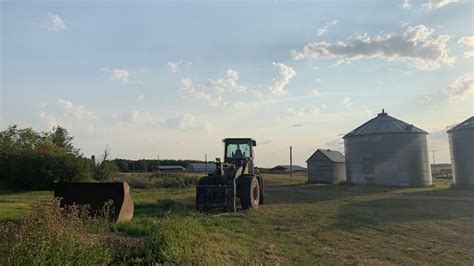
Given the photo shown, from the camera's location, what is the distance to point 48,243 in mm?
5824

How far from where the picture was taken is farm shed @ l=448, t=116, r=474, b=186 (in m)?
36.1

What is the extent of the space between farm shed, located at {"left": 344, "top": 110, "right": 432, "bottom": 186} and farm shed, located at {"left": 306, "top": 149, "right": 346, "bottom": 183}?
5.02 metres

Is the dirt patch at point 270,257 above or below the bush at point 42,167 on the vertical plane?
below

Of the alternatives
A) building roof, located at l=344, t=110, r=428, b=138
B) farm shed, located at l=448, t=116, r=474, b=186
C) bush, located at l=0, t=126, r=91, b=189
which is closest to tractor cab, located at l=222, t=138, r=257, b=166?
bush, located at l=0, t=126, r=91, b=189

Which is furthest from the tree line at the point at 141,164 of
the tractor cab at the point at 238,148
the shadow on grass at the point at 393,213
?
the shadow on grass at the point at 393,213

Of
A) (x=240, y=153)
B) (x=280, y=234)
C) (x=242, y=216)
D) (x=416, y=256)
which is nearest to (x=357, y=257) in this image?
(x=416, y=256)

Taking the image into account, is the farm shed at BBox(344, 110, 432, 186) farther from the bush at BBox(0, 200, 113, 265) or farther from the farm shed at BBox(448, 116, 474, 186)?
the bush at BBox(0, 200, 113, 265)

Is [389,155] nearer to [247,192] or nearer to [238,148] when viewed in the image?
[238,148]

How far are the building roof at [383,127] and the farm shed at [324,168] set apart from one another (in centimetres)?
499

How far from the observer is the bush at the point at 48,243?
5.52m

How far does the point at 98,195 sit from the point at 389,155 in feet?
98.6

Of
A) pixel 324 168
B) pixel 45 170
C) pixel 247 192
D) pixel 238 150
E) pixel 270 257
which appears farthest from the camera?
pixel 324 168

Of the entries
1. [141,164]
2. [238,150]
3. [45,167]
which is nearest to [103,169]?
[45,167]

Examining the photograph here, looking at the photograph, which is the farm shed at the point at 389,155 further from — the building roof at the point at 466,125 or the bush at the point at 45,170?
the bush at the point at 45,170
